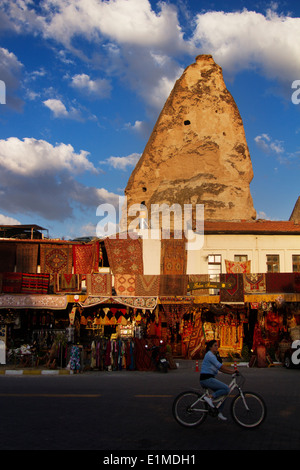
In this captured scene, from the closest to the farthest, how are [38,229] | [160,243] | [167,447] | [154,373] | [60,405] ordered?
[167,447] → [60,405] → [154,373] → [160,243] → [38,229]

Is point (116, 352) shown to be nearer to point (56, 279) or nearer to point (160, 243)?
point (56, 279)

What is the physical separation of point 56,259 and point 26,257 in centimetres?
161

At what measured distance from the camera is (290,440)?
20.9ft

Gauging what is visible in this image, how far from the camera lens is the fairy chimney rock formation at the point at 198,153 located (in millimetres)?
52031

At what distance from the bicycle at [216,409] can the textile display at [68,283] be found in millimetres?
14395

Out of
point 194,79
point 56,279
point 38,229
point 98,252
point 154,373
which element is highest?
point 194,79

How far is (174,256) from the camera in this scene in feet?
75.4

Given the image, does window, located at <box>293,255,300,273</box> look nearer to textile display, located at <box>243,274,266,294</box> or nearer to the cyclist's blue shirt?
textile display, located at <box>243,274,266,294</box>

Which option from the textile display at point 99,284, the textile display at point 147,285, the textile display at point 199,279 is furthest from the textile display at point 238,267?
the textile display at point 99,284

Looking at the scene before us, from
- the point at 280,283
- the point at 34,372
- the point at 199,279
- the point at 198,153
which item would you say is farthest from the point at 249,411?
the point at 198,153

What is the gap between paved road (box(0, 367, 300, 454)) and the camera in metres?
6.16

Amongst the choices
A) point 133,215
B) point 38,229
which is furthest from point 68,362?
point 133,215

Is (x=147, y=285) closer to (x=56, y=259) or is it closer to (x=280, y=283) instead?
(x=56, y=259)

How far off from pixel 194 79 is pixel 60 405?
53590mm
